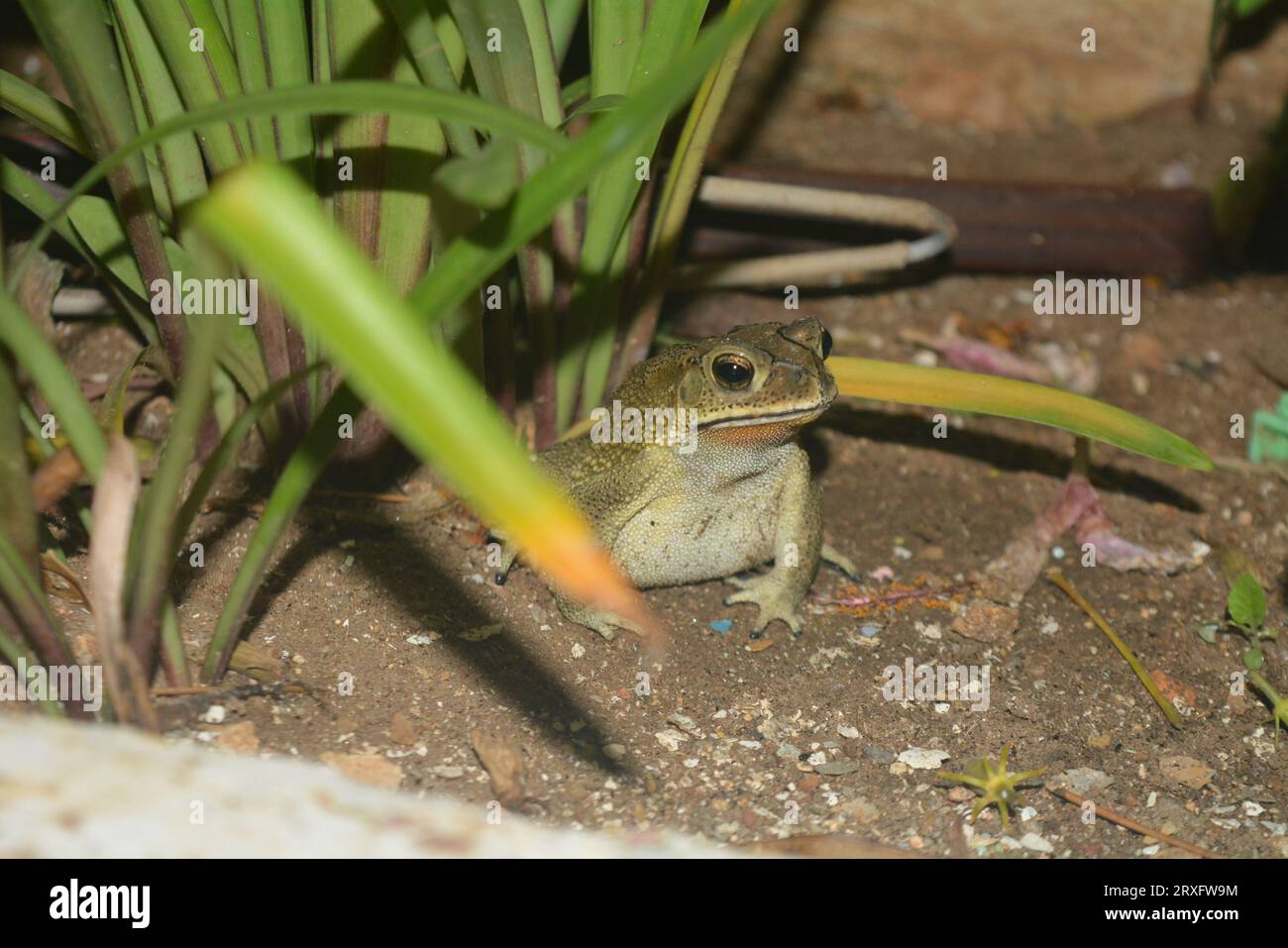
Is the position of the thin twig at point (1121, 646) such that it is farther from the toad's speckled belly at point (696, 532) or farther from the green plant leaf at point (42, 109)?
the green plant leaf at point (42, 109)

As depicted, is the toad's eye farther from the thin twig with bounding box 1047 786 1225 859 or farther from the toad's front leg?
the thin twig with bounding box 1047 786 1225 859

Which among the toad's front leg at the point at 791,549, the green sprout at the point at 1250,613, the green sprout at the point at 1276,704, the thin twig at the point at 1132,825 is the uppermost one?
the toad's front leg at the point at 791,549

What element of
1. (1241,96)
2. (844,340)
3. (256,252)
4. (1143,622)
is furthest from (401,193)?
(1241,96)

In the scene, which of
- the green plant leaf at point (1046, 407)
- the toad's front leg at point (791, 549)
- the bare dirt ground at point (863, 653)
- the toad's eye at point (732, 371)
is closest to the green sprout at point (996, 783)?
the bare dirt ground at point (863, 653)

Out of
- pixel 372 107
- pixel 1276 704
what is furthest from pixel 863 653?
pixel 372 107

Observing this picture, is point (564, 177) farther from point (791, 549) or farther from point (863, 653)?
point (863, 653)

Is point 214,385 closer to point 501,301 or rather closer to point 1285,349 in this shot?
point 501,301
